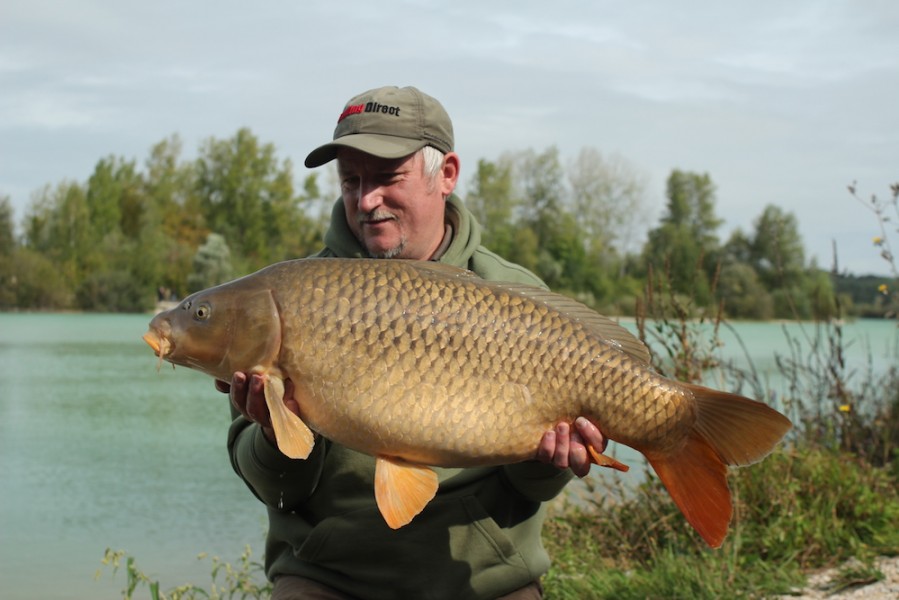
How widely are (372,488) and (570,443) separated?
0.54 m

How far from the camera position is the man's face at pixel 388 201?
2.37m

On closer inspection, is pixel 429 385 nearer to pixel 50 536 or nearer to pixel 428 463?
pixel 428 463

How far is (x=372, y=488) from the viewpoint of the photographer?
2.22 metres

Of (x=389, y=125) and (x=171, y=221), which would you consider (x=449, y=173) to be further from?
(x=171, y=221)

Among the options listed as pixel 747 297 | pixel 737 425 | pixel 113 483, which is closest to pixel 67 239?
pixel 747 297

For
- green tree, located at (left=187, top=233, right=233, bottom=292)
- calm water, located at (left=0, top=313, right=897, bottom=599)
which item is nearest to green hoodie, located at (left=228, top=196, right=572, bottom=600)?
calm water, located at (left=0, top=313, right=897, bottom=599)

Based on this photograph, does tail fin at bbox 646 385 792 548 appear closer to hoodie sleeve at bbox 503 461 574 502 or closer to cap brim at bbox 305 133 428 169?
hoodie sleeve at bbox 503 461 574 502

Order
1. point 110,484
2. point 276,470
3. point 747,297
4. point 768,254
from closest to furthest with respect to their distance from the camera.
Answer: point 276,470 → point 110,484 → point 747,297 → point 768,254

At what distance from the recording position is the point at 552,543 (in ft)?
12.0

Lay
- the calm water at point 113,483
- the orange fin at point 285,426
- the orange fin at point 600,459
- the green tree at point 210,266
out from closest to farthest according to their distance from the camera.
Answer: the orange fin at point 285,426 → the orange fin at point 600,459 → the calm water at point 113,483 → the green tree at point 210,266

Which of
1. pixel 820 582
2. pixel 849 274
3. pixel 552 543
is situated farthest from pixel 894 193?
pixel 552 543

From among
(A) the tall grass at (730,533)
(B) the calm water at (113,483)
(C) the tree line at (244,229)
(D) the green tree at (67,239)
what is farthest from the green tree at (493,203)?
(A) the tall grass at (730,533)

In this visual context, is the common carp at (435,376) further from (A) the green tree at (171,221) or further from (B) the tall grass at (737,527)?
(A) the green tree at (171,221)

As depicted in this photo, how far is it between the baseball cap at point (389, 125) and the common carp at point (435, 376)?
0.48 meters
